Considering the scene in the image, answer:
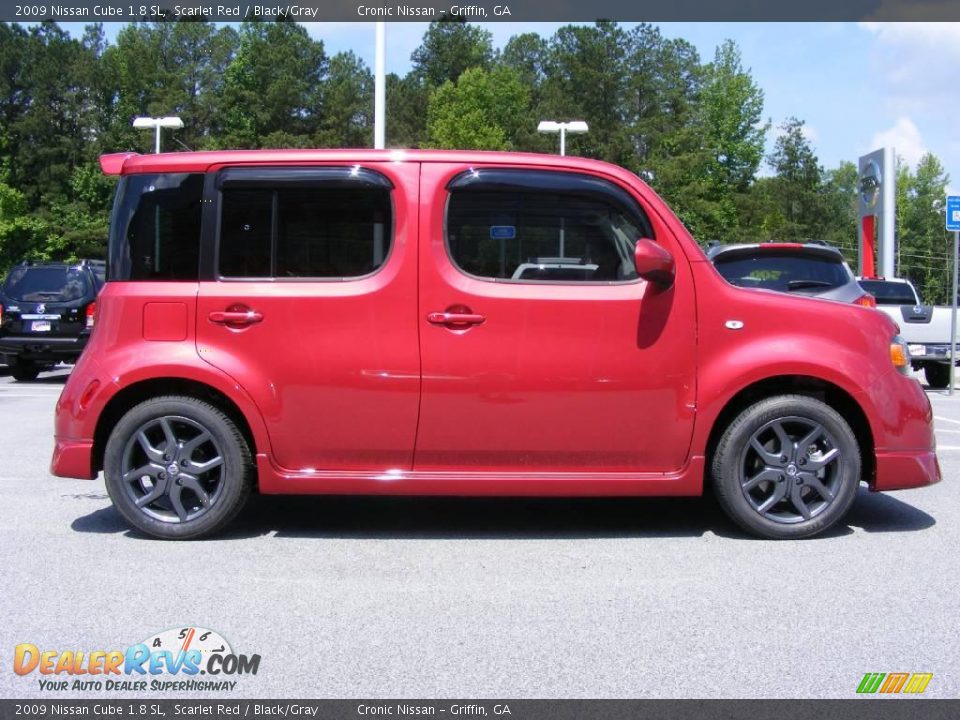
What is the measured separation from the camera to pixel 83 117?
208 feet

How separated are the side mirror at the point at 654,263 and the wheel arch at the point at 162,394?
7.17 feet

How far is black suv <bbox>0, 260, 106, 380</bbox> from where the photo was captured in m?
14.8

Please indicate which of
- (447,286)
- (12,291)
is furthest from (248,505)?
(12,291)

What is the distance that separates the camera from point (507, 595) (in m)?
4.34

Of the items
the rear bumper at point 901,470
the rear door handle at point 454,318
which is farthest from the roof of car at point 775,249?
the rear door handle at point 454,318

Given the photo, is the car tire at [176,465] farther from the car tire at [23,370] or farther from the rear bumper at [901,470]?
the car tire at [23,370]

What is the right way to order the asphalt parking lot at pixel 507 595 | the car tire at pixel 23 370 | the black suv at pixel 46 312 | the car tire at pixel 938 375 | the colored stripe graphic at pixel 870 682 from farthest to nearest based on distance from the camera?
the car tire at pixel 938 375, the car tire at pixel 23 370, the black suv at pixel 46 312, the asphalt parking lot at pixel 507 595, the colored stripe graphic at pixel 870 682

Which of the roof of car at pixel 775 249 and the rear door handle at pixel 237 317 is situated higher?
the roof of car at pixel 775 249

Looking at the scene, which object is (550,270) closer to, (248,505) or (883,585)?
(883,585)

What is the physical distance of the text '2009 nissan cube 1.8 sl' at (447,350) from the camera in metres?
4.98

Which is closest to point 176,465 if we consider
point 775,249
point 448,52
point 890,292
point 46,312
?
point 775,249

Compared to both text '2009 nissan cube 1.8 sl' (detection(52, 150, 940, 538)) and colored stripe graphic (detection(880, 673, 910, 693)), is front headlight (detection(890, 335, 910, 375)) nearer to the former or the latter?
text '2009 nissan cube 1.8 sl' (detection(52, 150, 940, 538))

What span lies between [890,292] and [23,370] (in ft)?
49.2
